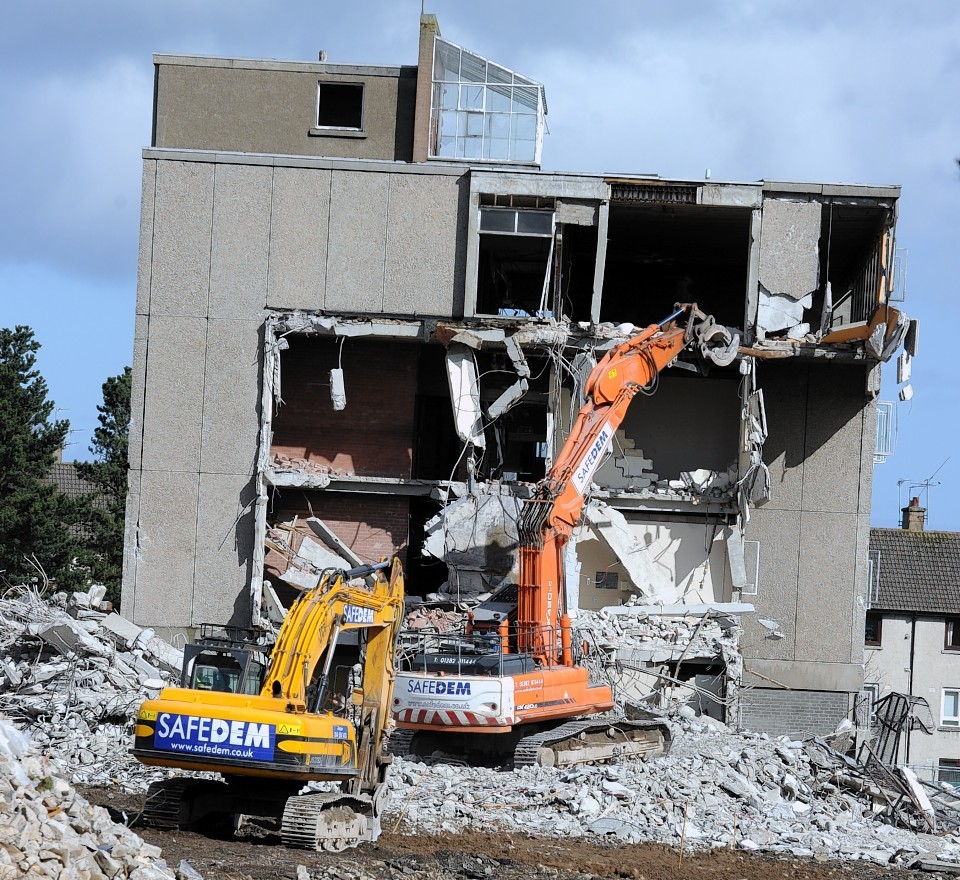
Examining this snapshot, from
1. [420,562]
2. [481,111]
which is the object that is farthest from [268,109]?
[420,562]

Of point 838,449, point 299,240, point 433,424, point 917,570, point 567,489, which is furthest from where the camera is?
point 917,570

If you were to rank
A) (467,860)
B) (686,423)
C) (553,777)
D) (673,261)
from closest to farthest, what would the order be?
(467,860)
(553,777)
(686,423)
(673,261)

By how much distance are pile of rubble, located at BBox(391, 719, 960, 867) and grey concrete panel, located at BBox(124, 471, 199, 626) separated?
950cm

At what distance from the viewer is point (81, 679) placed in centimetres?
1984

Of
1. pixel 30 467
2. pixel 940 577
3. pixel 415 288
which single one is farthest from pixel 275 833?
pixel 940 577

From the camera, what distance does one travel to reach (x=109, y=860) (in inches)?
355

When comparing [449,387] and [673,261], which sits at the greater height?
[673,261]

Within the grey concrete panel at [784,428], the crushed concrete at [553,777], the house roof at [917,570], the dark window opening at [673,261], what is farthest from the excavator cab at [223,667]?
the house roof at [917,570]

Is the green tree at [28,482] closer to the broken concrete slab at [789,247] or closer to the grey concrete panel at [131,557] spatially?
the grey concrete panel at [131,557]

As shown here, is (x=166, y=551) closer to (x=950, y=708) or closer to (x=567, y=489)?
(x=567, y=489)

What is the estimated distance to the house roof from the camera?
43.7 meters

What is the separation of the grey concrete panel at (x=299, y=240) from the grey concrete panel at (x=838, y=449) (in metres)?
10.2

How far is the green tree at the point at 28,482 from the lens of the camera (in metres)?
38.4

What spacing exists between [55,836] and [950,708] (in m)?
39.5
